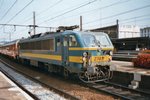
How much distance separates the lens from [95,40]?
46.6 ft

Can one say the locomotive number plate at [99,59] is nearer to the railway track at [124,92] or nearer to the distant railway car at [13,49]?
the railway track at [124,92]

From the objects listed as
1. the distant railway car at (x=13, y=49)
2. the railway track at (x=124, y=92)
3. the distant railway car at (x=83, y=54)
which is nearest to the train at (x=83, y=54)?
the distant railway car at (x=83, y=54)

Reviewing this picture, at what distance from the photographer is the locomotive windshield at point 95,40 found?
13866mm

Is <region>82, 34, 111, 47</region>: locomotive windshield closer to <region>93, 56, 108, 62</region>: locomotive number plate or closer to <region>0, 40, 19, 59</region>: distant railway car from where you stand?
<region>93, 56, 108, 62</region>: locomotive number plate

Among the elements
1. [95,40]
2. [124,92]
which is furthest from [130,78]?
[95,40]

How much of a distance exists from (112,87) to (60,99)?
3.80 meters

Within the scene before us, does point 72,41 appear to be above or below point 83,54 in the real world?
above

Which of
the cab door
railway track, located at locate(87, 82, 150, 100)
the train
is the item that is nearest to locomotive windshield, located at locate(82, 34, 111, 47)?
the train

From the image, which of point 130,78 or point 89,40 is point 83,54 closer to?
point 89,40

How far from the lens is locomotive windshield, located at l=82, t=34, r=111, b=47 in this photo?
13.9m

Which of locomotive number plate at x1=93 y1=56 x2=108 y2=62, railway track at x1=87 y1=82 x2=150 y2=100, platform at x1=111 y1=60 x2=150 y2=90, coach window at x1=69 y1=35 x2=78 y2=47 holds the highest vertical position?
coach window at x1=69 y1=35 x2=78 y2=47

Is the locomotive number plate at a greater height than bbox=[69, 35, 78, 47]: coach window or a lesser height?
lesser

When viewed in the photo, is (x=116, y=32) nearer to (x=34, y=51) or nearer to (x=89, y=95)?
(x=34, y=51)

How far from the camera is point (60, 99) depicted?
10.6 meters
